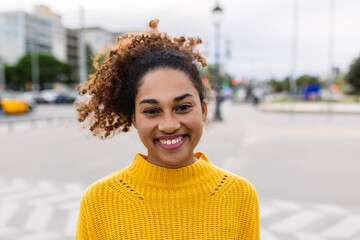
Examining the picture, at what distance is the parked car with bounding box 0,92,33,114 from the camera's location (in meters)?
22.8

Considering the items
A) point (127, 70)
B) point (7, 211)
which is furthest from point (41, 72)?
point (127, 70)

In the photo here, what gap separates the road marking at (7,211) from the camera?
4.66 m

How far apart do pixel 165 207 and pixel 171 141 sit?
262 mm

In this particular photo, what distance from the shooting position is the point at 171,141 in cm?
142

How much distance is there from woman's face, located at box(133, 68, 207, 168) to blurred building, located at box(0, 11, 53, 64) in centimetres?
10793

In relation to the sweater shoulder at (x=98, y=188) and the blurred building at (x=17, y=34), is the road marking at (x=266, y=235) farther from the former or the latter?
the blurred building at (x=17, y=34)

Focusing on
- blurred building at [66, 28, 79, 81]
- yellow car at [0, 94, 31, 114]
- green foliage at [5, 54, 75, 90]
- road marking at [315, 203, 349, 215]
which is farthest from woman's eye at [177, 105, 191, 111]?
blurred building at [66, 28, 79, 81]

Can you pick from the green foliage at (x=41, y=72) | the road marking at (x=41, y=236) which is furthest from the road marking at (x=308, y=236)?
the green foliage at (x=41, y=72)

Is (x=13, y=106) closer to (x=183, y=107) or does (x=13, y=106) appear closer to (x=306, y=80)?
(x=183, y=107)

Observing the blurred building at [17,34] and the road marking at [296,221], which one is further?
the blurred building at [17,34]

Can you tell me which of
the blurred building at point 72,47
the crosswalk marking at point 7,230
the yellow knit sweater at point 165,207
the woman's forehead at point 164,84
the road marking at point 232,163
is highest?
the blurred building at point 72,47

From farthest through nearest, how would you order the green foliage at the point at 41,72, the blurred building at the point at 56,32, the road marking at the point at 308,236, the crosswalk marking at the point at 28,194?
the blurred building at the point at 56,32, the green foliage at the point at 41,72, the crosswalk marking at the point at 28,194, the road marking at the point at 308,236

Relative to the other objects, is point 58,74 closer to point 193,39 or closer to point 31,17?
point 31,17

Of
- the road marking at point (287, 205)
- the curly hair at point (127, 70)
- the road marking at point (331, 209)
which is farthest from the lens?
the road marking at point (287, 205)
